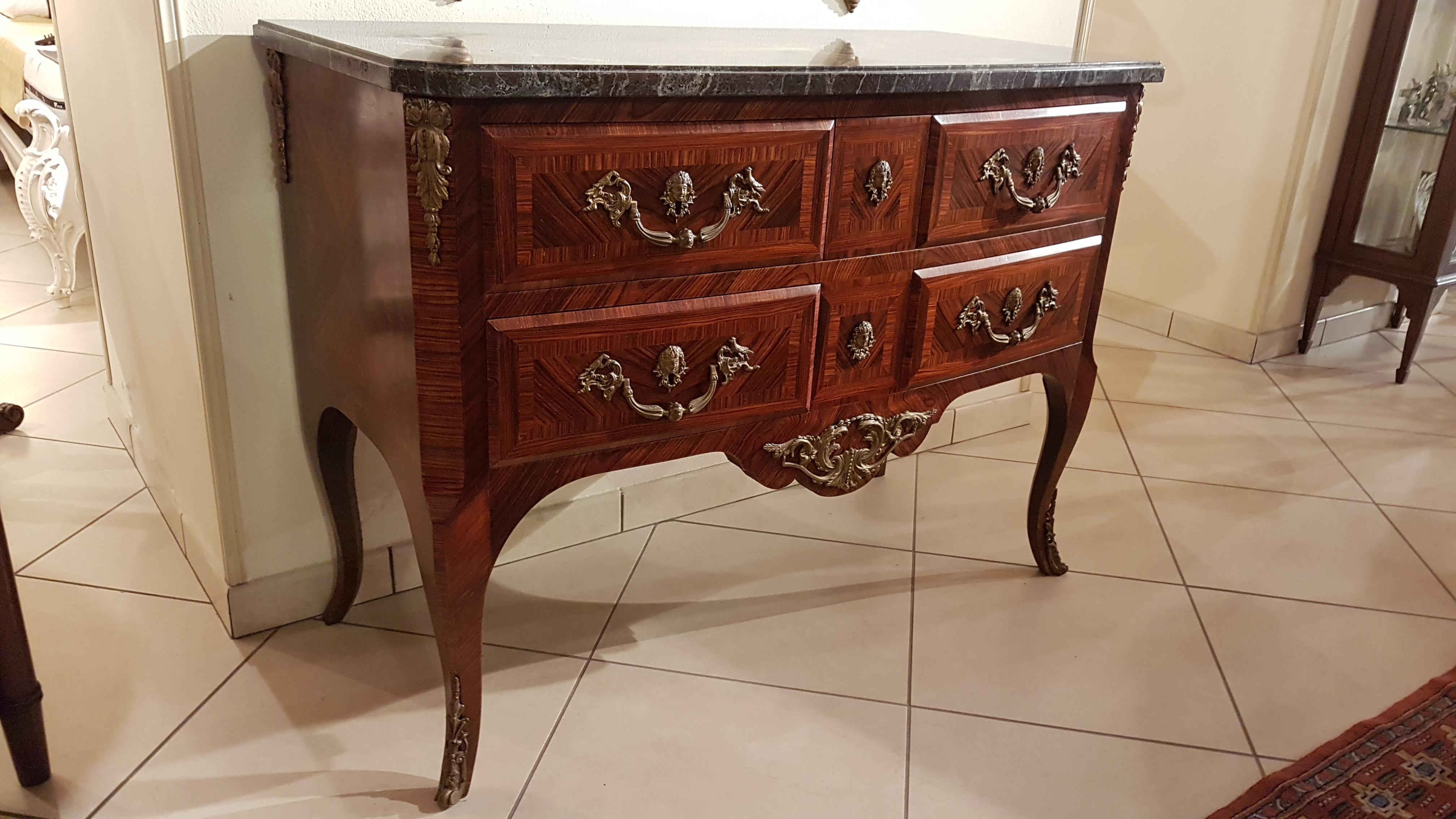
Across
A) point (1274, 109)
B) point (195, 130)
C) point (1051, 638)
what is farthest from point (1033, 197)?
point (1274, 109)

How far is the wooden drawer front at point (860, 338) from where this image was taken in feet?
4.35

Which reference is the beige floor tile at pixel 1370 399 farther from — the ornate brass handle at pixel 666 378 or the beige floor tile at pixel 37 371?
the beige floor tile at pixel 37 371

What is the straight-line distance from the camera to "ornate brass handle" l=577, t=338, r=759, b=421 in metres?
1.18

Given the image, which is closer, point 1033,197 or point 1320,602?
point 1033,197

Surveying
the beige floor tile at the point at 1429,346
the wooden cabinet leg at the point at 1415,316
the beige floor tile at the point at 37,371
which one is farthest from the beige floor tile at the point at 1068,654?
the beige floor tile at the point at 37,371

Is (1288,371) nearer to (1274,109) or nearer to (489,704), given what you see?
(1274,109)

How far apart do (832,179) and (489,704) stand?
0.84 m

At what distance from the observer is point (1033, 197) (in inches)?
57.1

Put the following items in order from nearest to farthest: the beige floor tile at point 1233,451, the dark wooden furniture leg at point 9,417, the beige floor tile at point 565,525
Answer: the beige floor tile at point 565,525
the dark wooden furniture leg at point 9,417
the beige floor tile at point 1233,451

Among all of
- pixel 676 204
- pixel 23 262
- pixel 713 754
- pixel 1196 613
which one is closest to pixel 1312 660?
pixel 1196 613

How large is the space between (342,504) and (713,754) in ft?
2.12

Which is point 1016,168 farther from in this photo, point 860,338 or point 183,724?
point 183,724

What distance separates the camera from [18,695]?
1.23 metres

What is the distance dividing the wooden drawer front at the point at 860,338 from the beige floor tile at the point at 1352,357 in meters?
2.16
